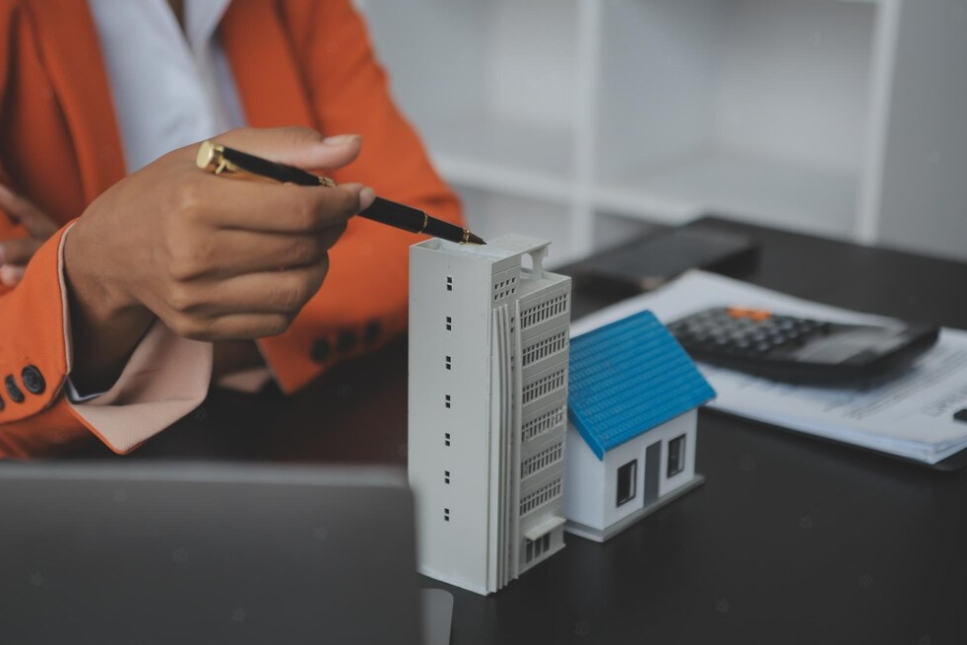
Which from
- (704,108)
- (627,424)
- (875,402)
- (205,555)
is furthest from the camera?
(704,108)

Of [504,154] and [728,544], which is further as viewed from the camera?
[504,154]

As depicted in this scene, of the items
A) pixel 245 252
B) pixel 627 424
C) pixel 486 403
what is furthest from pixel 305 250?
pixel 627 424

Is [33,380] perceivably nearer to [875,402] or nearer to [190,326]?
[190,326]

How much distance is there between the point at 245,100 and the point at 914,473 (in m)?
0.80

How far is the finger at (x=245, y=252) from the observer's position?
65 cm

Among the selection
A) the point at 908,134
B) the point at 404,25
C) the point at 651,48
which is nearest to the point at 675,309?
the point at 908,134

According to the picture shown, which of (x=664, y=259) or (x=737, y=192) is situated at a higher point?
(x=664, y=259)

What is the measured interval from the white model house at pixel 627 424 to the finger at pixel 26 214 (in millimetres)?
523

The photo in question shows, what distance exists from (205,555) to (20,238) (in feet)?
2.04

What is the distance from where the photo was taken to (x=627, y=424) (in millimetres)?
749

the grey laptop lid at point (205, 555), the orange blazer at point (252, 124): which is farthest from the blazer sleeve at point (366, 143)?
the grey laptop lid at point (205, 555)

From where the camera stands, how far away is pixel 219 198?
0.63 meters

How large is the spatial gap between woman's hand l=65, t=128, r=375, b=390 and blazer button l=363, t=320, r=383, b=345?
34 cm

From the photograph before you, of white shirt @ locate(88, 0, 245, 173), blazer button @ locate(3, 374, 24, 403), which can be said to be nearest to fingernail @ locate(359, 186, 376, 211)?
blazer button @ locate(3, 374, 24, 403)
